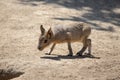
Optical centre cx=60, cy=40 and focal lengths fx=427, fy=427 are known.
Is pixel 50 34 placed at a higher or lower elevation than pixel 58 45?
higher

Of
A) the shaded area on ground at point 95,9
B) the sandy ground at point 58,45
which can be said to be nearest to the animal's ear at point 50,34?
the sandy ground at point 58,45

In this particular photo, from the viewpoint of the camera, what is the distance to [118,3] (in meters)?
16.4

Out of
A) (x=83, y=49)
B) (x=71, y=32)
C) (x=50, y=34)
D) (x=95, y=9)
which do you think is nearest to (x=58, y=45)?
(x=83, y=49)

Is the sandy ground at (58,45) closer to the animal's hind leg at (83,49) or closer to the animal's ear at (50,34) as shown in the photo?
the animal's hind leg at (83,49)

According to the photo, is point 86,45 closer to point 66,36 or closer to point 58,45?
point 66,36

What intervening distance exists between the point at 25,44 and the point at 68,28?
1.48 meters

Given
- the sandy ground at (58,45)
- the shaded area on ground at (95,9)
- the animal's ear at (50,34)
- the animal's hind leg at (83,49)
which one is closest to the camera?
the sandy ground at (58,45)

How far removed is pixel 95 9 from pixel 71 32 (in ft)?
17.7

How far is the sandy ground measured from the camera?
904 cm

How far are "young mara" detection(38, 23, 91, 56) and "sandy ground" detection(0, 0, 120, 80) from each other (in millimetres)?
317

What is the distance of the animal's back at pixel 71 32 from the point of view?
9922 millimetres

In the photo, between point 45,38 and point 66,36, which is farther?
point 66,36

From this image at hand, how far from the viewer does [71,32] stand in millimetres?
10062

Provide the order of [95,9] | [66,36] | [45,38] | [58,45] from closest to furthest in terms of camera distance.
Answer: [45,38] → [66,36] → [58,45] → [95,9]
